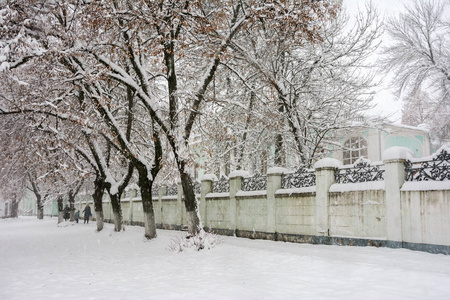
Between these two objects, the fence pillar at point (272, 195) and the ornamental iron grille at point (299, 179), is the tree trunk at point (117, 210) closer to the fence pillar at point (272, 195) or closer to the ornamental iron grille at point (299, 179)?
the fence pillar at point (272, 195)

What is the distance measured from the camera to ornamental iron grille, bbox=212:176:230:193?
16.5 m

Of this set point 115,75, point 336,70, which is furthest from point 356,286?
point 336,70

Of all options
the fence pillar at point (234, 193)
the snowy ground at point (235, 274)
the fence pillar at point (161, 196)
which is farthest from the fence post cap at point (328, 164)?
the fence pillar at point (161, 196)

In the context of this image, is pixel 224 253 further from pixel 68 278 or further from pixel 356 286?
pixel 356 286

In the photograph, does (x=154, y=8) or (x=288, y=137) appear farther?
(x=288, y=137)

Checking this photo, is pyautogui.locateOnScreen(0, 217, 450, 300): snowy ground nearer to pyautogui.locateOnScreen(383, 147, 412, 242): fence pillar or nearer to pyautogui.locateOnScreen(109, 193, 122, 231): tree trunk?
pyautogui.locateOnScreen(383, 147, 412, 242): fence pillar

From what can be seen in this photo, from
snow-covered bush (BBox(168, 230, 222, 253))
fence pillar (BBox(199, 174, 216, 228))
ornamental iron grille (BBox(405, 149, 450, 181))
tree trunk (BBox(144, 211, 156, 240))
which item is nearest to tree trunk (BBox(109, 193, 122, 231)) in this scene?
fence pillar (BBox(199, 174, 216, 228))

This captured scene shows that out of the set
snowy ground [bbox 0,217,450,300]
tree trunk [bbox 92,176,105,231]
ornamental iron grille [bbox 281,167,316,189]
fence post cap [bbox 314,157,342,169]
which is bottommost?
snowy ground [bbox 0,217,450,300]

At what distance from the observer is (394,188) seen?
31.1 ft

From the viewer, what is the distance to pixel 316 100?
18.1 meters

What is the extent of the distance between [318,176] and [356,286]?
538 centimetres

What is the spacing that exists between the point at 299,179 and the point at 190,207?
361cm

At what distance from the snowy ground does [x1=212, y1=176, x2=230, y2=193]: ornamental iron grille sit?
16.3ft

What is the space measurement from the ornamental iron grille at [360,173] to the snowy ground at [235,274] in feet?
6.03
